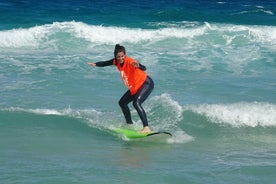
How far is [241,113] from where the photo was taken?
35.6 ft

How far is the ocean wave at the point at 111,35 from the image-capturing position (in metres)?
21.0

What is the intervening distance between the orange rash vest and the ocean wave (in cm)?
1080

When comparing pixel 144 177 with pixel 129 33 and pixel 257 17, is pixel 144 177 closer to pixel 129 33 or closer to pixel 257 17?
pixel 129 33

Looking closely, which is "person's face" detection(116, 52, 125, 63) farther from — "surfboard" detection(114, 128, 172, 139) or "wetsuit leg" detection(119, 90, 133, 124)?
"surfboard" detection(114, 128, 172, 139)

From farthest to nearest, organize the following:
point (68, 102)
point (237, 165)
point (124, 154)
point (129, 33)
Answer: point (129, 33) → point (68, 102) → point (124, 154) → point (237, 165)

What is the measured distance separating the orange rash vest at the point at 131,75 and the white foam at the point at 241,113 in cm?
206

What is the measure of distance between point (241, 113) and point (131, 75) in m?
2.81

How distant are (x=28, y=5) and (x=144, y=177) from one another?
25158 millimetres

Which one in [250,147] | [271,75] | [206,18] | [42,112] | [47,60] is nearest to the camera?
[250,147]

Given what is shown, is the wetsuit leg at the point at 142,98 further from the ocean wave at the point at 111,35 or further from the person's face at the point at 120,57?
the ocean wave at the point at 111,35

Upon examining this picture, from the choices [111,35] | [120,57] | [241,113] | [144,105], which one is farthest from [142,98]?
[111,35]

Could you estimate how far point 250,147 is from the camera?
901 centimetres

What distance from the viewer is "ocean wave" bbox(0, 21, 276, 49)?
Result: 68.9 feet

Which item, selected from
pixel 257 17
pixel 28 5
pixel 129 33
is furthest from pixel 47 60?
pixel 257 17
